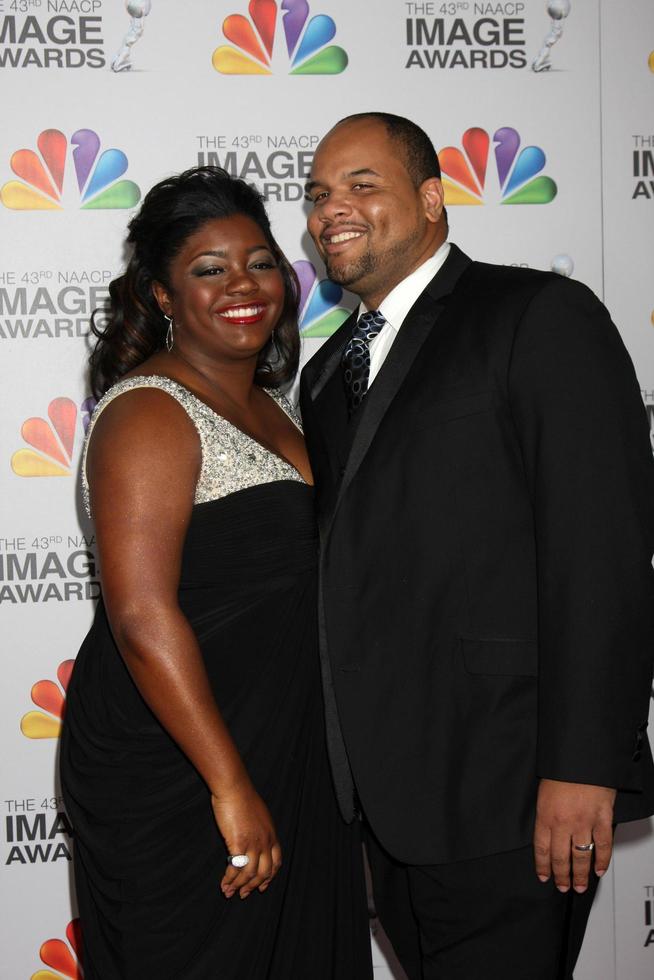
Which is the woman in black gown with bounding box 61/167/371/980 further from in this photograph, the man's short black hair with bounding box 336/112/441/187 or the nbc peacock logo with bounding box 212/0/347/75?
the nbc peacock logo with bounding box 212/0/347/75

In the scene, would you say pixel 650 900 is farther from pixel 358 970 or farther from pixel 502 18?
pixel 502 18

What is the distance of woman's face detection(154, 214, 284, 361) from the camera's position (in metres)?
2.11

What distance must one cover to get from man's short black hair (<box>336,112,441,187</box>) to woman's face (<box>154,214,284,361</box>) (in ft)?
1.07

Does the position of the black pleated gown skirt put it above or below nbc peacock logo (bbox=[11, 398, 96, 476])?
below

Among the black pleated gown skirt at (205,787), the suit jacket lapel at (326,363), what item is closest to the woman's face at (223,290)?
the suit jacket lapel at (326,363)

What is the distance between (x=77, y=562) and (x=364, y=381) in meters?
1.28

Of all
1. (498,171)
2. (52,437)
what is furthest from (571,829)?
(498,171)

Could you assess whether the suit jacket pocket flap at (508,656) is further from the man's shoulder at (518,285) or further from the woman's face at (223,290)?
the woman's face at (223,290)

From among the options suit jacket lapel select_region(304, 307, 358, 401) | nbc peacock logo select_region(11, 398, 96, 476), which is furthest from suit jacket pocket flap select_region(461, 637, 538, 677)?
nbc peacock logo select_region(11, 398, 96, 476)

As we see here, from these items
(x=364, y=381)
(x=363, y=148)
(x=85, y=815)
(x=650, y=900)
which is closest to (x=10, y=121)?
(x=363, y=148)

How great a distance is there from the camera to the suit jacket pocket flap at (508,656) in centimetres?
171

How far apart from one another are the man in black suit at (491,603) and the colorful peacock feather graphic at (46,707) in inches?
47.4

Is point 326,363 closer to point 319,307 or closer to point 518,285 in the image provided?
point 518,285

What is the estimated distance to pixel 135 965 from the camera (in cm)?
199
